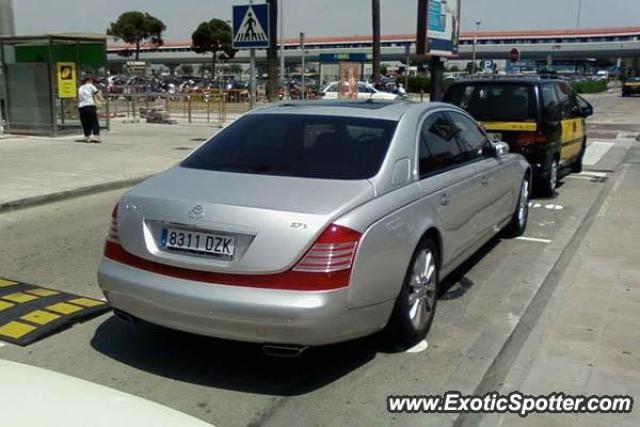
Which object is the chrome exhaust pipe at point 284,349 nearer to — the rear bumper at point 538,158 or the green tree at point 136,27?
the rear bumper at point 538,158

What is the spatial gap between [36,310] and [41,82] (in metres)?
14.4

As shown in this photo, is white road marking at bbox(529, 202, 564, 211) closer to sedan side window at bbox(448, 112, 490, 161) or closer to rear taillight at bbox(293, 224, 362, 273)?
sedan side window at bbox(448, 112, 490, 161)

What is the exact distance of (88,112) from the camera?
16.4 metres

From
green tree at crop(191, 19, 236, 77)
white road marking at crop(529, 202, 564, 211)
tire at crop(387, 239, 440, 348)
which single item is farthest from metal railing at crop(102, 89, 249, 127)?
green tree at crop(191, 19, 236, 77)

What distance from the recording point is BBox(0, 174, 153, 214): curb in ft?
28.5

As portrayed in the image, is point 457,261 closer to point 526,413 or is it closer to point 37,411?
point 526,413

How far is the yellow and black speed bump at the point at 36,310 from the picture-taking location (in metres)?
4.48

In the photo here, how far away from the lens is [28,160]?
41.8ft

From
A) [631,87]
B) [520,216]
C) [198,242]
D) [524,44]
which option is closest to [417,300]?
[198,242]

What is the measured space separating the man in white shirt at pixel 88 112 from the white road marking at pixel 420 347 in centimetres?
1358

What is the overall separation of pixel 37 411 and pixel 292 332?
1.64 m

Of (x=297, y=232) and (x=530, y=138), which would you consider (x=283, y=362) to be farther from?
(x=530, y=138)

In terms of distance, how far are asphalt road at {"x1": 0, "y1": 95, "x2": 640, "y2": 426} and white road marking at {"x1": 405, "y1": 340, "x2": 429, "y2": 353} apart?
0.05 meters

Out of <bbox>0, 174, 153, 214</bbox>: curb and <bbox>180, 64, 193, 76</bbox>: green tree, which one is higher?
<bbox>180, 64, 193, 76</bbox>: green tree
